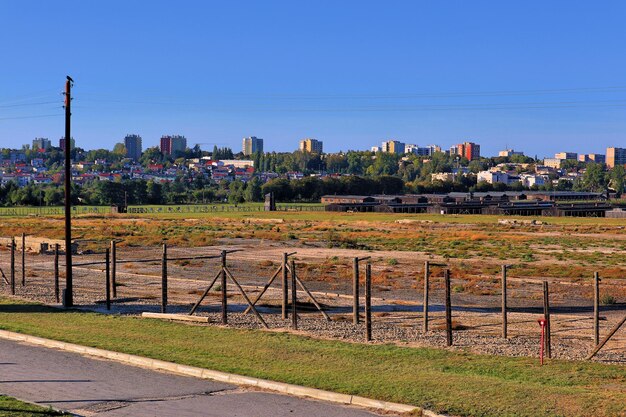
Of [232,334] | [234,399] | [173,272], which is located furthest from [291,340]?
[173,272]

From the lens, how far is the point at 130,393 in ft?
51.3

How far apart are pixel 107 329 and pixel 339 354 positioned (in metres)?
7.04

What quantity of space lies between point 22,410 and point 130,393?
7.29 feet

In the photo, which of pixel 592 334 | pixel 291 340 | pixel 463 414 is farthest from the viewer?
pixel 592 334

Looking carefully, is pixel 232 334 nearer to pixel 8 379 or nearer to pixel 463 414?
pixel 8 379

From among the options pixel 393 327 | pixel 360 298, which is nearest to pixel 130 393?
pixel 393 327

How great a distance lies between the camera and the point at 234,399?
15.3 metres

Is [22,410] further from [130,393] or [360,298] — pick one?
[360,298]

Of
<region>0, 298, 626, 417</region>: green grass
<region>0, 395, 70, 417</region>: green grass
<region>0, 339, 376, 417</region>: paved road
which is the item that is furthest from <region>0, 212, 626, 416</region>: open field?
<region>0, 395, 70, 417</region>: green grass

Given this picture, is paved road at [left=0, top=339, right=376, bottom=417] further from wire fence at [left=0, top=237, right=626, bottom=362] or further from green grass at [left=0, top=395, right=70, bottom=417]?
wire fence at [left=0, top=237, right=626, bottom=362]

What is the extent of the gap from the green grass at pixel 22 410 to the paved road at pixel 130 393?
43 centimetres

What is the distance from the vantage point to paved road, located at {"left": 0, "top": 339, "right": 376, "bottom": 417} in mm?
14328

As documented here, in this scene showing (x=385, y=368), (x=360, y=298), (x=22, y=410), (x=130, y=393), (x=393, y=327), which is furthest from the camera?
(x=360, y=298)

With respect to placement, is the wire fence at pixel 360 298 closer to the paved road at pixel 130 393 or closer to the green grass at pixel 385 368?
the green grass at pixel 385 368
